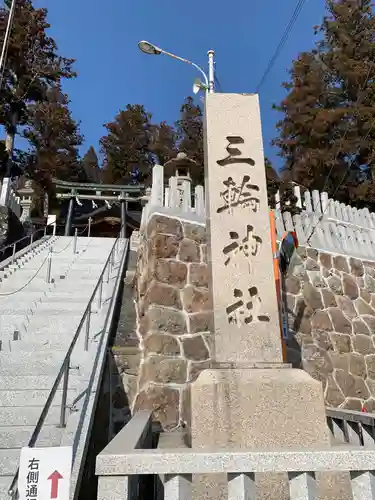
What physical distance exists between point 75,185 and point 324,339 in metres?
15.0

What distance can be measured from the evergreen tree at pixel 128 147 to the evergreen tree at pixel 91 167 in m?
1.35

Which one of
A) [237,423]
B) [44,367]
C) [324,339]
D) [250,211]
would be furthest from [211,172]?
[324,339]

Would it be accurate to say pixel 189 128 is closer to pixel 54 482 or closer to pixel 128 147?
pixel 128 147

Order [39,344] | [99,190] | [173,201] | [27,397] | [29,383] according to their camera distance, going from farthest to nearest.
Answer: [99,190] < [173,201] < [39,344] < [29,383] < [27,397]

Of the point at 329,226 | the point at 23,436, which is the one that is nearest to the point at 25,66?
the point at 329,226

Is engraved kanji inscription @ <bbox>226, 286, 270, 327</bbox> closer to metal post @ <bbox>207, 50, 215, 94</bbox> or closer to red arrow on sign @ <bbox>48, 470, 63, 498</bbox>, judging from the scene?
red arrow on sign @ <bbox>48, 470, 63, 498</bbox>

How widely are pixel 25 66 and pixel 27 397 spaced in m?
21.3

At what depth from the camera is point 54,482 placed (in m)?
2.01

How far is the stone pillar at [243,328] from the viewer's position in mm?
2498

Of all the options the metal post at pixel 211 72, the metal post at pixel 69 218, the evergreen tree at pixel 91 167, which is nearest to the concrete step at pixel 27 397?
the metal post at pixel 211 72

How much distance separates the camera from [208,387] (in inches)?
101

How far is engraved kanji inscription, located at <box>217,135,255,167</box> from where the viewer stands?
3.57m

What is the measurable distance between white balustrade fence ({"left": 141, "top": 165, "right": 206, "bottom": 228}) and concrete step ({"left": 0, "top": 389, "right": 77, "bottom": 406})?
4.41 meters

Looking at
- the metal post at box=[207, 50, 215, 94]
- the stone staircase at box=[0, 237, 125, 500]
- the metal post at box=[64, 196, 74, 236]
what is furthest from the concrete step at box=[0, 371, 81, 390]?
the metal post at box=[64, 196, 74, 236]
